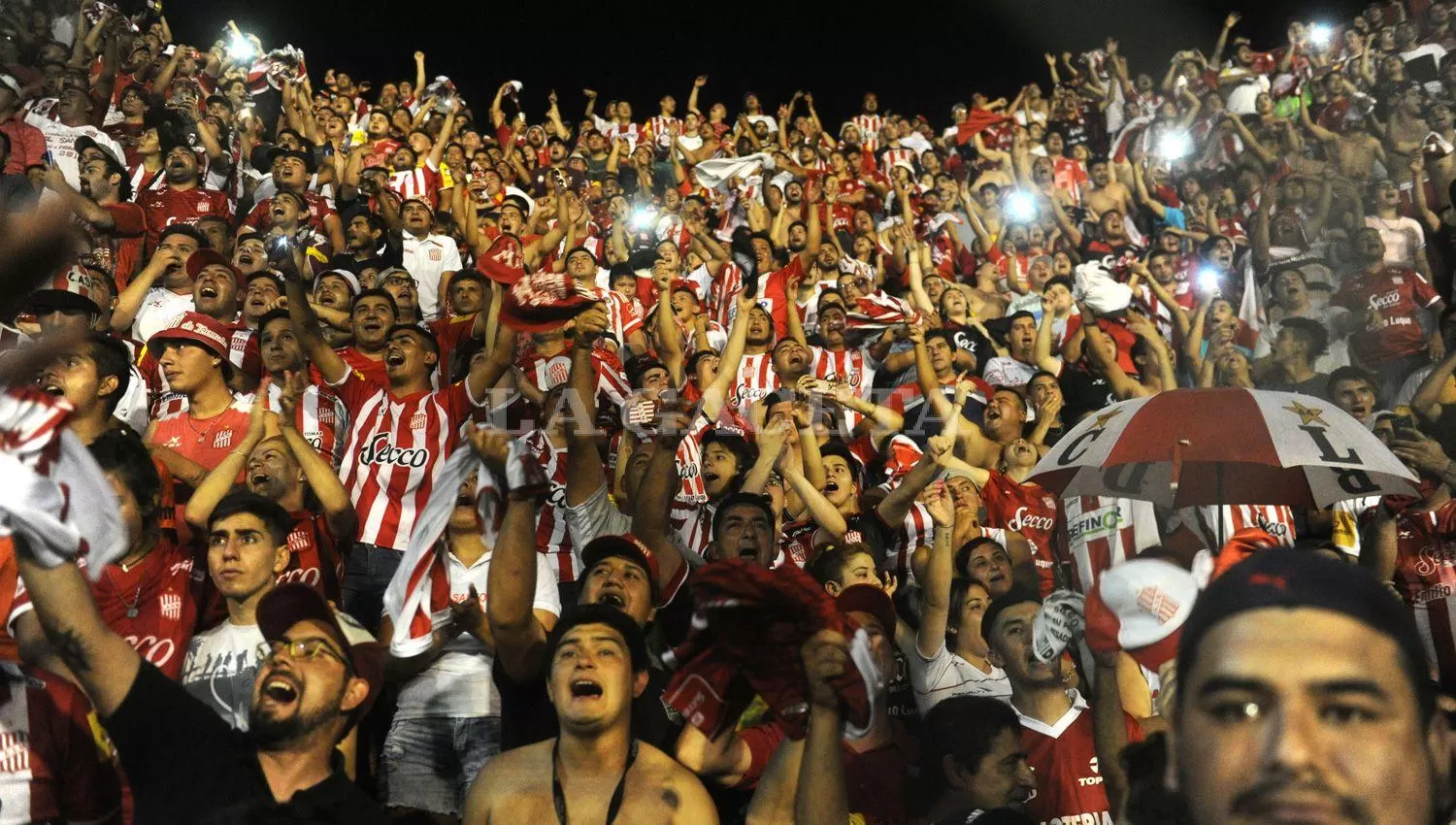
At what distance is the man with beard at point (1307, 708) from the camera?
81.4 inches

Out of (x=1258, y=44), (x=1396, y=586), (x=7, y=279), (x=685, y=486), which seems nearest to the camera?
(x=7, y=279)

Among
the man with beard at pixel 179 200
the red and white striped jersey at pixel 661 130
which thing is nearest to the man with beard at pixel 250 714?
the man with beard at pixel 179 200

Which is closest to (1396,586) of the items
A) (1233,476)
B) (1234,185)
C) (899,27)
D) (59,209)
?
(1233,476)

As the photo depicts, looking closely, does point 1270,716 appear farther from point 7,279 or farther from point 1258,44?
point 1258,44

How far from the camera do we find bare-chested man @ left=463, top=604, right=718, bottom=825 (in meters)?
3.94

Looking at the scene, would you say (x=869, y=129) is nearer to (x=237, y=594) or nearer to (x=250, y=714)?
(x=237, y=594)

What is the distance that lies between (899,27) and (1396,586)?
21.4 m

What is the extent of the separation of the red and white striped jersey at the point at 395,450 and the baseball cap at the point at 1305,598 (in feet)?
13.7

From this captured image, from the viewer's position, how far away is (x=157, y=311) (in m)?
8.21

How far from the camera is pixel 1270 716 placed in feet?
7.04

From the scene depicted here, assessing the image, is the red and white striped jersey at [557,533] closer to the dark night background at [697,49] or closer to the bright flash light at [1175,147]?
the bright flash light at [1175,147]

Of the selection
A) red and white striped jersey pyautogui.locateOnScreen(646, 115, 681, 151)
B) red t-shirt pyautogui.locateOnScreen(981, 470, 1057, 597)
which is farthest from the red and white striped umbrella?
red and white striped jersey pyautogui.locateOnScreen(646, 115, 681, 151)

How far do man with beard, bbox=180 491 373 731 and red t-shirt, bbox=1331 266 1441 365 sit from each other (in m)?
7.13

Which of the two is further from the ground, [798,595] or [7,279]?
[7,279]
